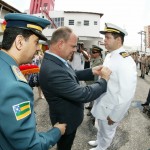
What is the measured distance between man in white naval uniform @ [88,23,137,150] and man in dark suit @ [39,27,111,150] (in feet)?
1.52

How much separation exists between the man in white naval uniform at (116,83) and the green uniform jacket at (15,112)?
1.86m

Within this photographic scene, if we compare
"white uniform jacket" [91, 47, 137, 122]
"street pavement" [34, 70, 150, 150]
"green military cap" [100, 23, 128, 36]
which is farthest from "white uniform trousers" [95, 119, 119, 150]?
"green military cap" [100, 23, 128, 36]

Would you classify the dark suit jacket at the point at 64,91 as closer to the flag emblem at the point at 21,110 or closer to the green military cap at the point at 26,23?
the green military cap at the point at 26,23

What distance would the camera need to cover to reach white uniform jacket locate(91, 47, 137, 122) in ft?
9.77

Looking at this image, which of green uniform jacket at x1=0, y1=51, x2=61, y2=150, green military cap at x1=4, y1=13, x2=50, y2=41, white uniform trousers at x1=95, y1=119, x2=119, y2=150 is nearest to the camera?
green uniform jacket at x1=0, y1=51, x2=61, y2=150

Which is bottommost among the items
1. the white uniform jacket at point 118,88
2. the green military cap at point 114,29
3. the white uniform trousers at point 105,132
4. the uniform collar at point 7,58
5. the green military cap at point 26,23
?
the white uniform trousers at point 105,132

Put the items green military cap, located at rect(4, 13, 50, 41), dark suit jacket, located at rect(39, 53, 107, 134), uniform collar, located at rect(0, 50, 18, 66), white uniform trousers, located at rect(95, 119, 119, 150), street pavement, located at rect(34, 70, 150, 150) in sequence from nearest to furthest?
uniform collar, located at rect(0, 50, 18, 66) < green military cap, located at rect(4, 13, 50, 41) < dark suit jacket, located at rect(39, 53, 107, 134) < white uniform trousers, located at rect(95, 119, 119, 150) < street pavement, located at rect(34, 70, 150, 150)

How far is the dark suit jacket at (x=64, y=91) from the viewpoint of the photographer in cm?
228

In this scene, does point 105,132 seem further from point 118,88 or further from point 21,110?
point 21,110

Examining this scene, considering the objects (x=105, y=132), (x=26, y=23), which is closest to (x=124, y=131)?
(x=105, y=132)

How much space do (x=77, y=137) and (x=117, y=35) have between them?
2.42m

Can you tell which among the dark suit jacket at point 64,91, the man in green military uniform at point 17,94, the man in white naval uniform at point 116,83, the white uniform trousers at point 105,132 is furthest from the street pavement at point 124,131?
the man in green military uniform at point 17,94

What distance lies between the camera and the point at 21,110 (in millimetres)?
1224

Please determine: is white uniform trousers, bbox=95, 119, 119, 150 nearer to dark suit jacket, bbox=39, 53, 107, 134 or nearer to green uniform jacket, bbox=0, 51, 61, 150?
dark suit jacket, bbox=39, 53, 107, 134
